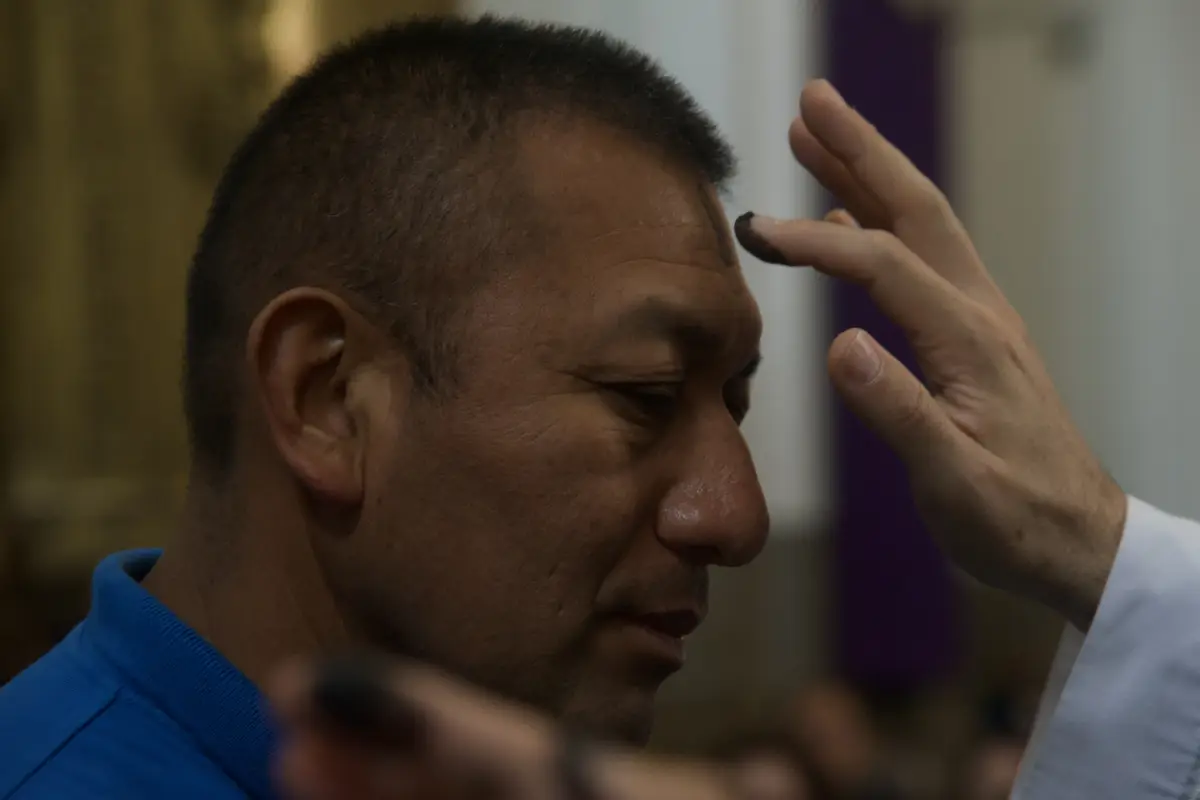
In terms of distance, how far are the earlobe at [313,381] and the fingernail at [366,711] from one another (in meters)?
0.44

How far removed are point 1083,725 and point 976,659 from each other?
1.51 ft

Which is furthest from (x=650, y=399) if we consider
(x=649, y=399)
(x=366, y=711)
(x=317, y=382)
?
(x=366, y=711)

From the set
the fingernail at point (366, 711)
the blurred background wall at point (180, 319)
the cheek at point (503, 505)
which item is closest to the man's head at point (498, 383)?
the cheek at point (503, 505)

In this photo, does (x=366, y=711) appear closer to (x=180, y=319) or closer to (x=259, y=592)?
(x=259, y=592)

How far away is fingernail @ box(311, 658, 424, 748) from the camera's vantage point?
37 centimetres

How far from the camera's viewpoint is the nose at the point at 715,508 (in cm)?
82

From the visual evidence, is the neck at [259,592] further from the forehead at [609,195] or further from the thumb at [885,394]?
the thumb at [885,394]

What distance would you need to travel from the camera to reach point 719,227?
891 mm

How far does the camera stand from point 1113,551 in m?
0.95

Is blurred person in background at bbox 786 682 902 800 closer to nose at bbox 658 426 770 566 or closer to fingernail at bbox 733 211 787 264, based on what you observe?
nose at bbox 658 426 770 566

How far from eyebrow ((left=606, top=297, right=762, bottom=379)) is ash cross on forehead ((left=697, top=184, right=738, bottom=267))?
62mm

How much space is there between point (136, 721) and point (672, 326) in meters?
0.39

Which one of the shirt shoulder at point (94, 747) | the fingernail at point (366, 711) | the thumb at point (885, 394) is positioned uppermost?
the thumb at point (885, 394)

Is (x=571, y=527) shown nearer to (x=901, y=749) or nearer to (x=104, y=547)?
(x=901, y=749)
